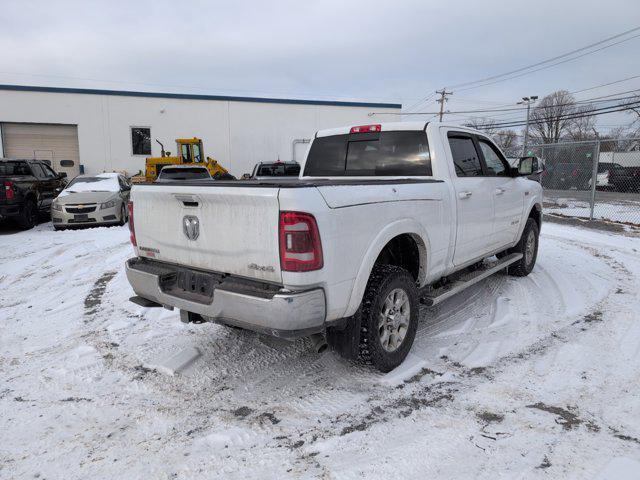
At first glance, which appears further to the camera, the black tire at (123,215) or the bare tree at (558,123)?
the bare tree at (558,123)

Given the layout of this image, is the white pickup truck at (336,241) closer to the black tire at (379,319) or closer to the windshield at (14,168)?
the black tire at (379,319)

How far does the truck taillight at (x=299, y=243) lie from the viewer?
274 centimetres

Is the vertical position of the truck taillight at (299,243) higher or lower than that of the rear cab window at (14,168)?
lower

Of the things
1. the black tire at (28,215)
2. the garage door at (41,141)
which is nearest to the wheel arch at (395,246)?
the black tire at (28,215)

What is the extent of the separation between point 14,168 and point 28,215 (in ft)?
5.89

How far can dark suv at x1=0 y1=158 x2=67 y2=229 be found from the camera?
10.7m

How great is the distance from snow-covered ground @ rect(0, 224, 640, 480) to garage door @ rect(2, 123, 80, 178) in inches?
951

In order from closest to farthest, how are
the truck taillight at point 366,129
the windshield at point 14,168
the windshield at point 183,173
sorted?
the truck taillight at point 366,129 → the windshield at point 14,168 → the windshield at point 183,173

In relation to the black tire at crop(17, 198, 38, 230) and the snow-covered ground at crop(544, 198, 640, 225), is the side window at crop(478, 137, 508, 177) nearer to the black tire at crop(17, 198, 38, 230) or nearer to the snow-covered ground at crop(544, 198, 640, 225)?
the snow-covered ground at crop(544, 198, 640, 225)

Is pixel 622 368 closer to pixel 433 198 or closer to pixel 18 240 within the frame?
pixel 433 198

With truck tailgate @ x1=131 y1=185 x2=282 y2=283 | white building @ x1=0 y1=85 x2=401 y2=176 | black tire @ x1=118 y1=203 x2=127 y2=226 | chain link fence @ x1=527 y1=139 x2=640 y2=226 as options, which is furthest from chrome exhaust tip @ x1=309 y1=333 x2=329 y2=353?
white building @ x1=0 y1=85 x2=401 y2=176

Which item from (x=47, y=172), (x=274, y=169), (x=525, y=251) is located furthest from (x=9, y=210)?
(x=525, y=251)

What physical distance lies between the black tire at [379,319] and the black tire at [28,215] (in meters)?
10.9

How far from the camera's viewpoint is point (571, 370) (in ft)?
11.8
